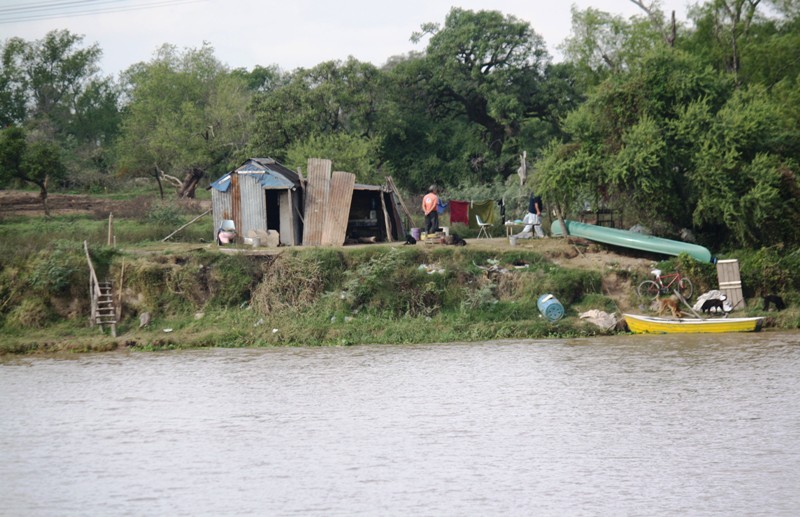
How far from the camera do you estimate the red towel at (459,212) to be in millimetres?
27578

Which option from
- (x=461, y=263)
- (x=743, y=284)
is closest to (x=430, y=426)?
(x=461, y=263)

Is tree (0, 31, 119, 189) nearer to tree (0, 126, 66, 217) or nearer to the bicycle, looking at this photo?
tree (0, 126, 66, 217)

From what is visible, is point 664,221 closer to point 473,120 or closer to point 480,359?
point 480,359

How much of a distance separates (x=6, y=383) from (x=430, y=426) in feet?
27.7

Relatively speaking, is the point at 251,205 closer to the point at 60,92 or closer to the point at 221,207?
the point at 221,207

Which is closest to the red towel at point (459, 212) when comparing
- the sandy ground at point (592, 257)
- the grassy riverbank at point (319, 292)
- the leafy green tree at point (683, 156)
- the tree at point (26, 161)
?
the sandy ground at point (592, 257)

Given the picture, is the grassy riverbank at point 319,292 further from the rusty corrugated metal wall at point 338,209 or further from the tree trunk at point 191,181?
the tree trunk at point 191,181

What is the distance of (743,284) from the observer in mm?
21703

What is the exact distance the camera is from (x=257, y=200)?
2525 centimetres

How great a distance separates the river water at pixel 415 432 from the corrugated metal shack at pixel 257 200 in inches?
272

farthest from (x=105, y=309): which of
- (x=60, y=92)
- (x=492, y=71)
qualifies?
(x=60, y=92)

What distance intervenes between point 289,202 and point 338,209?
1.36 m

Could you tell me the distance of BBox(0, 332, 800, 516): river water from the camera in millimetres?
10039

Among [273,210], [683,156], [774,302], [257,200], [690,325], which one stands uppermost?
[683,156]
